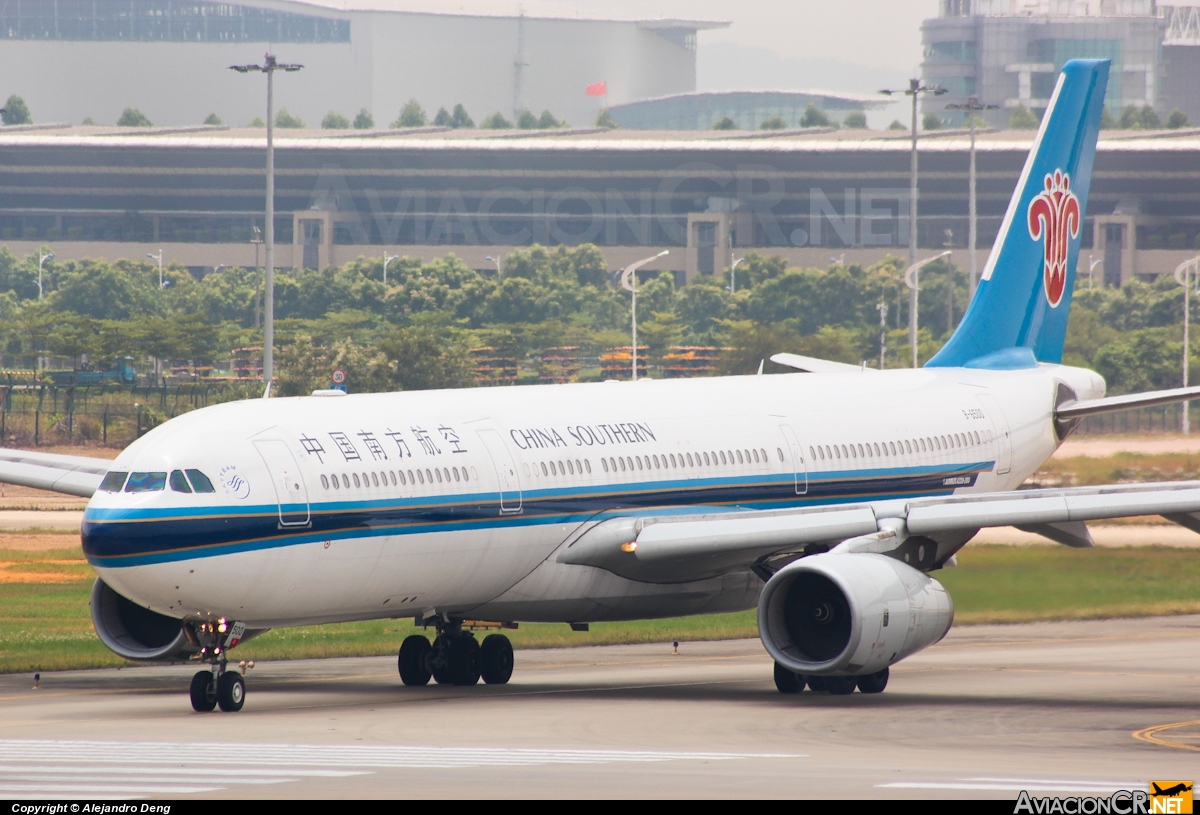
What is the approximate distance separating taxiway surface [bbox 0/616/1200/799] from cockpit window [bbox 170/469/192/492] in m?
3.16

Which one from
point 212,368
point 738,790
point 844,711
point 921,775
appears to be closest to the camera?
point 738,790

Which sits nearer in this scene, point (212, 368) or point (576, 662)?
point (576, 662)

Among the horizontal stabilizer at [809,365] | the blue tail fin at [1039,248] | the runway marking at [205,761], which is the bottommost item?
the runway marking at [205,761]

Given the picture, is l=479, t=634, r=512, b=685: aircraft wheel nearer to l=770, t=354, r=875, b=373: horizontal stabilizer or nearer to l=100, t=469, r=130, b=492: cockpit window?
l=100, t=469, r=130, b=492: cockpit window

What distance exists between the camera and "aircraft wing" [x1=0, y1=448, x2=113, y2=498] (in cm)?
3206

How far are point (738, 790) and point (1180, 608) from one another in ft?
96.1

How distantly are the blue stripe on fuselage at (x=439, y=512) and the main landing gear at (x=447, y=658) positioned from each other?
3.02 meters

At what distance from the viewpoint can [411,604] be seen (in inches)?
1111

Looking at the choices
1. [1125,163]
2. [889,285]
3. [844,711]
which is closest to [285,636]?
[844,711]

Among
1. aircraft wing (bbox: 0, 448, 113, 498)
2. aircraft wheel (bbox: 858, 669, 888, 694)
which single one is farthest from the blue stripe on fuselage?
aircraft wing (bbox: 0, 448, 113, 498)

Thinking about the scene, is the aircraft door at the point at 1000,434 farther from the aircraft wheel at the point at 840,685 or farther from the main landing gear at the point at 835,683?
the aircraft wheel at the point at 840,685

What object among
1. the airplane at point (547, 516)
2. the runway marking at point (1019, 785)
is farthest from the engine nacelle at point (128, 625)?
the runway marking at point (1019, 785)

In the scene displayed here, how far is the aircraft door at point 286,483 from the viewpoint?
25.6m

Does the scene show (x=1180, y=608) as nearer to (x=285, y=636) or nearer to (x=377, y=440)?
(x=285, y=636)
